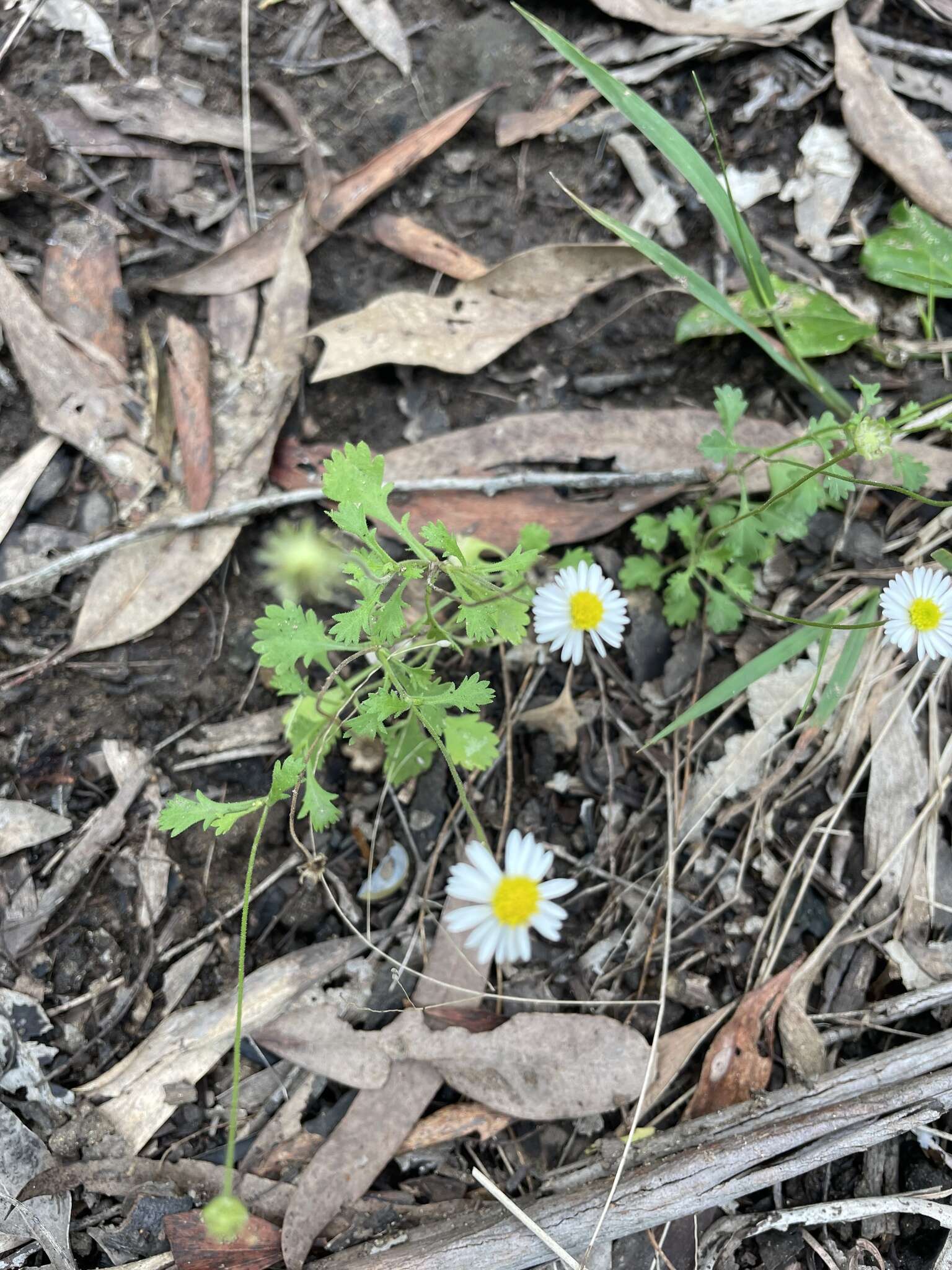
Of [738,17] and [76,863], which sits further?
[738,17]

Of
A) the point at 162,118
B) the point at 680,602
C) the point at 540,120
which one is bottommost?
the point at 680,602

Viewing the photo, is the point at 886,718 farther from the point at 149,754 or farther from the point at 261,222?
the point at 261,222

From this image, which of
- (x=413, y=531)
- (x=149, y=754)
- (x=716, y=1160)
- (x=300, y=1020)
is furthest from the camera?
(x=413, y=531)

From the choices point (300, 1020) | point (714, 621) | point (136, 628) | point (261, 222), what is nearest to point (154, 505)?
point (136, 628)

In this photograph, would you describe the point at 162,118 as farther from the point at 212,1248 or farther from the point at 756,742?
the point at 212,1248

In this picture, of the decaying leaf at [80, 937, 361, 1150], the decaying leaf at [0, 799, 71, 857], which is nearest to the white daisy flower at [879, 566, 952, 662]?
the decaying leaf at [80, 937, 361, 1150]

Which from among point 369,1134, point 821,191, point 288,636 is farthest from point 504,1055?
point 821,191
